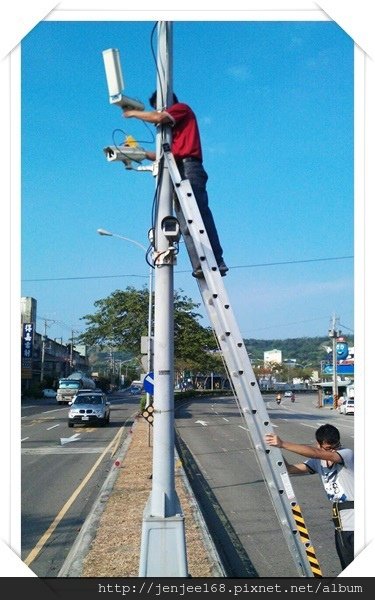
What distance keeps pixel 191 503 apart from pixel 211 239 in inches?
210

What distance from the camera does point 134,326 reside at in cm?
3031

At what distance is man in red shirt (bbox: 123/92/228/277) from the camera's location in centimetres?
460

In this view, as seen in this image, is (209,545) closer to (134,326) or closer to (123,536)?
(123,536)

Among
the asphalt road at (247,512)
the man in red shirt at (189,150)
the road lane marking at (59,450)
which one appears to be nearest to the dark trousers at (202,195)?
the man in red shirt at (189,150)

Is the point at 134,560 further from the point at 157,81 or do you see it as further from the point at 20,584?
the point at 157,81

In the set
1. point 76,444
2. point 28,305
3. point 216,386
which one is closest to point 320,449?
point 76,444

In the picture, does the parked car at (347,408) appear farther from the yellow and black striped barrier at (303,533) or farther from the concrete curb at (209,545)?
the yellow and black striped barrier at (303,533)

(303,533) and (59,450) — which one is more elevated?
(303,533)

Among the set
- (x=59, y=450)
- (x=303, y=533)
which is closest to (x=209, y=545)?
(x=303, y=533)

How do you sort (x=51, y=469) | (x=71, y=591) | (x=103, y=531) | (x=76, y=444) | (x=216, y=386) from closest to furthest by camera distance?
(x=71, y=591) < (x=103, y=531) < (x=51, y=469) < (x=76, y=444) < (x=216, y=386)

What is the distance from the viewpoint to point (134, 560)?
606 centimetres

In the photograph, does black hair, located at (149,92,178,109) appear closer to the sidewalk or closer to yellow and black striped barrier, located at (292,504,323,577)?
yellow and black striped barrier, located at (292,504,323,577)

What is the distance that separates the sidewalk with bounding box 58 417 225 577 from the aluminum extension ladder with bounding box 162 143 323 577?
5.76 ft

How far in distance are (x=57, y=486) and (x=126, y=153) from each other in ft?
25.9
